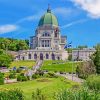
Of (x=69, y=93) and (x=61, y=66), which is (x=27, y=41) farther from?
(x=69, y=93)

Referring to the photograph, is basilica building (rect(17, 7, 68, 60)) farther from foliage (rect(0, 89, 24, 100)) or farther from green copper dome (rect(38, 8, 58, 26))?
foliage (rect(0, 89, 24, 100))

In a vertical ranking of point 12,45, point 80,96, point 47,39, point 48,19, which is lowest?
point 80,96

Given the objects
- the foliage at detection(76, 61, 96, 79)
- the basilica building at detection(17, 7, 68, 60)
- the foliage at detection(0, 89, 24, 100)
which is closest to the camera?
the foliage at detection(0, 89, 24, 100)

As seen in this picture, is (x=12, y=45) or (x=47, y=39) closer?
(x=12, y=45)

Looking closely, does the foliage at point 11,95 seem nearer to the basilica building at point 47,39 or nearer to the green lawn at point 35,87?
the green lawn at point 35,87

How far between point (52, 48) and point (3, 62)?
5280 centimetres

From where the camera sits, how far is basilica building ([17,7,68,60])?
132250mm

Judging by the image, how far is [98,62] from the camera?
68500 mm

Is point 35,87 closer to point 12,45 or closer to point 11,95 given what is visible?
point 11,95

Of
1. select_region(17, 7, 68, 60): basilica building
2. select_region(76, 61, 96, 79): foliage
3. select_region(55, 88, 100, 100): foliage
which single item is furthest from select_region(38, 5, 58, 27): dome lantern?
select_region(55, 88, 100, 100): foliage

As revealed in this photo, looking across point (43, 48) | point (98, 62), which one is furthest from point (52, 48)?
point (98, 62)

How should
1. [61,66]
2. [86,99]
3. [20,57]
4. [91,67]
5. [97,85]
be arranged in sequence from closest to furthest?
[86,99], [97,85], [91,67], [61,66], [20,57]

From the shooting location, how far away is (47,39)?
141m

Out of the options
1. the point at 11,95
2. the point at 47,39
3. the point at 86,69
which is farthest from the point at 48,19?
the point at 11,95
